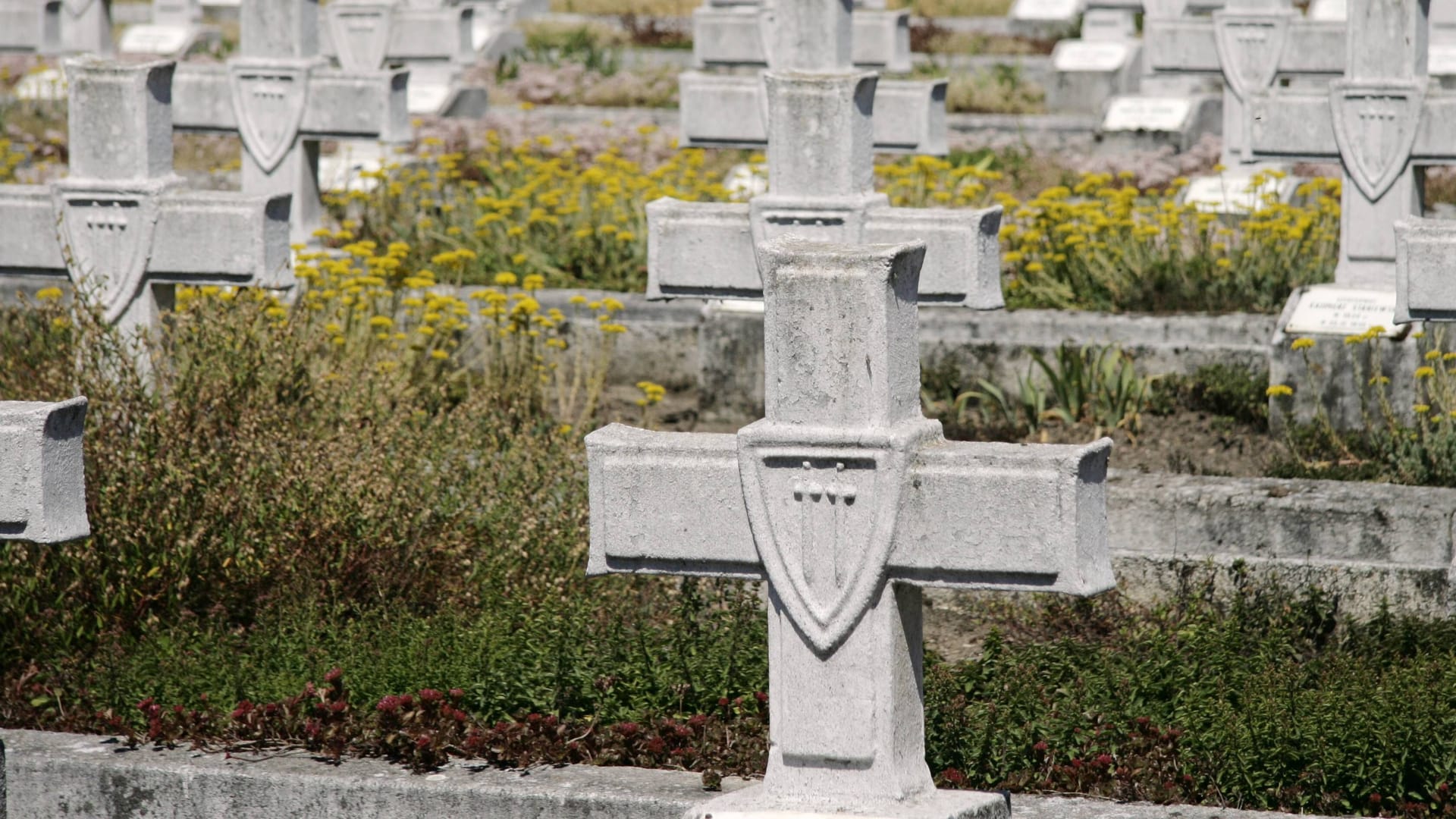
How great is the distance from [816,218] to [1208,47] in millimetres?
5972

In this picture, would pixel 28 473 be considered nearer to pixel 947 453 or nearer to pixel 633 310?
pixel 947 453

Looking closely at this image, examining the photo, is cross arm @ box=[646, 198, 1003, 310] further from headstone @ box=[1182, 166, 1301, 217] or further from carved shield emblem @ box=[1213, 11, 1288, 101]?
carved shield emblem @ box=[1213, 11, 1288, 101]

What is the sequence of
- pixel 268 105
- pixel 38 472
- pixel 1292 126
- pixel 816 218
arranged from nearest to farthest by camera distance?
pixel 38 472, pixel 816 218, pixel 1292 126, pixel 268 105

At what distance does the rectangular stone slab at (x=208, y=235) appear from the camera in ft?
23.4

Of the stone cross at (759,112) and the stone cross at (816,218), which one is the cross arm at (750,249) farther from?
the stone cross at (759,112)

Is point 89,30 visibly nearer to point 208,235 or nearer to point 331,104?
point 331,104

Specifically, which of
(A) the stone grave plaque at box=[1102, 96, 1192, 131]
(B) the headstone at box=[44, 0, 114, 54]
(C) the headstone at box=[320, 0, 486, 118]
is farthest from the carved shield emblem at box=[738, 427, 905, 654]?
(B) the headstone at box=[44, 0, 114, 54]

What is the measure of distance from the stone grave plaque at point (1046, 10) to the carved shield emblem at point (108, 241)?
55.1ft

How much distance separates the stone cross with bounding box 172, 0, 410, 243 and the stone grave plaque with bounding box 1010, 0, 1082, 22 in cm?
1356

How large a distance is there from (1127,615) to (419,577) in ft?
6.22

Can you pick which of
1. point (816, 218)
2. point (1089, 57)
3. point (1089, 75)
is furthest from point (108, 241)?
point (1089, 57)

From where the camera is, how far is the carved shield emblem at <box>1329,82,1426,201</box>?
28.3 ft

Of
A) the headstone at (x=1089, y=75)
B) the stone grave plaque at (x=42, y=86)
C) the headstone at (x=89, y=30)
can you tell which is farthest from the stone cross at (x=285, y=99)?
the headstone at (x=1089, y=75)

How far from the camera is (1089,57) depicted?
1744 centimetres
